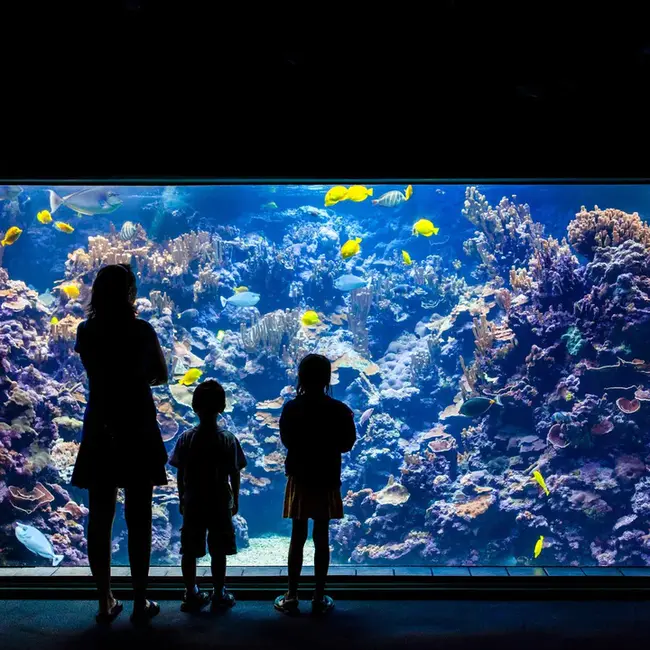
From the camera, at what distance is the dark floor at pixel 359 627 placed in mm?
2318

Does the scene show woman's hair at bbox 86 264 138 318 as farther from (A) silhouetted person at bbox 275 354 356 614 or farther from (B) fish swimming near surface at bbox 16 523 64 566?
(B) fish swimming near surface at bbox 16 523 64 566

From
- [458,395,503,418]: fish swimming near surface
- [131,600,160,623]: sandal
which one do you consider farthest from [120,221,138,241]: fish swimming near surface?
[131,600,160,623]: sandal

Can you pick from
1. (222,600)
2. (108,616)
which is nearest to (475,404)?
(222,600)

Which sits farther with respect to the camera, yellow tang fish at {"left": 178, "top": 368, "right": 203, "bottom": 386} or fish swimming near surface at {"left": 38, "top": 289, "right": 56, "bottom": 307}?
fish swimming near surface at {"left": 38, "top": 289, "right": 56, "bottom": 307}

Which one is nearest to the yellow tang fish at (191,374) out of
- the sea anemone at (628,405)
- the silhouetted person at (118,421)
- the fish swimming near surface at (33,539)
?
the fish swimming near surface at (33,539)

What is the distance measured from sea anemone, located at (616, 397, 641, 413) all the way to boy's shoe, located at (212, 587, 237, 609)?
584 cm

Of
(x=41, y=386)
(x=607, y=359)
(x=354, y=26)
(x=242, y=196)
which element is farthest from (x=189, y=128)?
(x=242, y=196)

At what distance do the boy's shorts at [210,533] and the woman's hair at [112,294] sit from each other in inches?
41.2

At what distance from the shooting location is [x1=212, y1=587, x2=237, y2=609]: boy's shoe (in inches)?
105

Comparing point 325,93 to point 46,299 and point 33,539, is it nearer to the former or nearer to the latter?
point 33,539

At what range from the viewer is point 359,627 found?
2.50 meters

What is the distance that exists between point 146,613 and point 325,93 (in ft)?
9.32

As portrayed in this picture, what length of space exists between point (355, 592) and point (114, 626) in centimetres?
123

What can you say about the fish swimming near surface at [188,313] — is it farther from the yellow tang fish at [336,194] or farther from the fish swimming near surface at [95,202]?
the yellow tang fish at [336,194]
